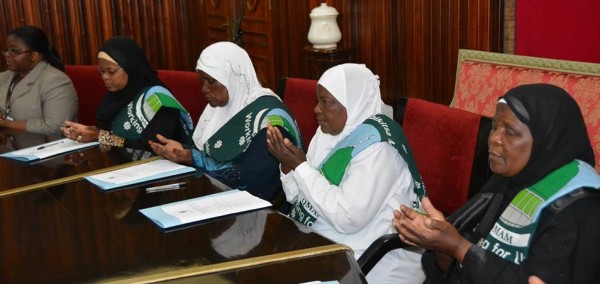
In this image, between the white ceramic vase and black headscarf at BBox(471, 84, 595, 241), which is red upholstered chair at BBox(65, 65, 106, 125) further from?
black headscarf at BBox(471, 84, 595, 241)

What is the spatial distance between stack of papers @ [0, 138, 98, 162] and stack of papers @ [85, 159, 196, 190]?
535mm

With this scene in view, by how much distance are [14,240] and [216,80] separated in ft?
4.29

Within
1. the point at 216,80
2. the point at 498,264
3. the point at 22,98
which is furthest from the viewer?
the point at 22,98

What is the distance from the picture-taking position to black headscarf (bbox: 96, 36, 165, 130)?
359cm

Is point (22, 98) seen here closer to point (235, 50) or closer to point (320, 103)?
point (235, 50)

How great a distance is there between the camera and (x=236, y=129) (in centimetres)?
309

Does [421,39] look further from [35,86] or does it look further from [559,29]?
[35,86]

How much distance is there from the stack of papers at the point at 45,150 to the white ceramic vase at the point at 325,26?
73.4 inches

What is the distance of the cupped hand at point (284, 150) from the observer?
2459 millimetres

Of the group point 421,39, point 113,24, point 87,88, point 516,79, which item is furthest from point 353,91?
point 113,24

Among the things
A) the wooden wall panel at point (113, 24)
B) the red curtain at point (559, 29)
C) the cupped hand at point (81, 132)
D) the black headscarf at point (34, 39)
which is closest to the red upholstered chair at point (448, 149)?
the red curtain at point (559, 29)

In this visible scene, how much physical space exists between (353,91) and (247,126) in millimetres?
718

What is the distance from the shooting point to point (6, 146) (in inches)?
138

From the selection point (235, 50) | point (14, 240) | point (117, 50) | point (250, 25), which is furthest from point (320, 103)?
point (250, 25)
